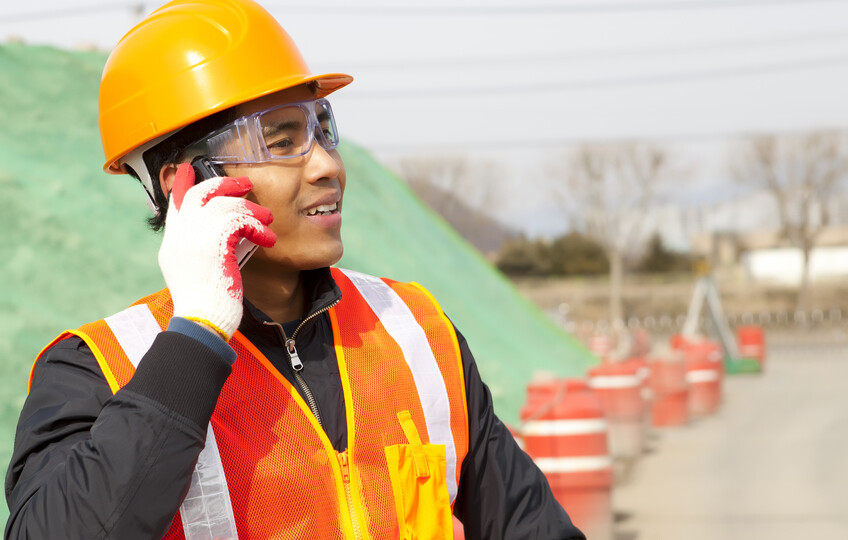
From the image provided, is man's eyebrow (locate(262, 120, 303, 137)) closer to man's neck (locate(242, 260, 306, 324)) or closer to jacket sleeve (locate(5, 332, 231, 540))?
man's neck (locate(242, 260, 306, 324))

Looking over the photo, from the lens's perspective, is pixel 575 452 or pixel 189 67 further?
pixel 575 452

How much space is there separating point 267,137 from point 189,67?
0.77ft

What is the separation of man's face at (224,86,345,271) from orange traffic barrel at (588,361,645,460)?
8.75 m

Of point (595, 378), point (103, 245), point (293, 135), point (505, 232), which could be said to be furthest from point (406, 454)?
point (505, 232)

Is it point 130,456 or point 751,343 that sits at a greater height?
point 130,456

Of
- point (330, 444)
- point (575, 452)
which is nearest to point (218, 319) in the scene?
point (330, 444)

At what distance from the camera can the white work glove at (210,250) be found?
6.06ft

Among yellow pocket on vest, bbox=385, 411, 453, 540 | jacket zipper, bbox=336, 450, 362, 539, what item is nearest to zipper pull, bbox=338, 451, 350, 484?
jacket zipper, bbox=336, 450, 362, 539

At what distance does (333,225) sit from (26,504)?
896mm

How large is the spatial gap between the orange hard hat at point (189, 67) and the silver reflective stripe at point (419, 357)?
0.57 m

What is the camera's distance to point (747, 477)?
9477 mm

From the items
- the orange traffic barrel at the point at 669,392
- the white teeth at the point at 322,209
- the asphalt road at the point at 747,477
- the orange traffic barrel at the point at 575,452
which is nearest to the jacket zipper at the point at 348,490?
the white teeth at the point at 322,209

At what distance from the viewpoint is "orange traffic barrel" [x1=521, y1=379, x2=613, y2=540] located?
21.6 feet

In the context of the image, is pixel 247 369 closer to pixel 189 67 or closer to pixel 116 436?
pixel 116 436
